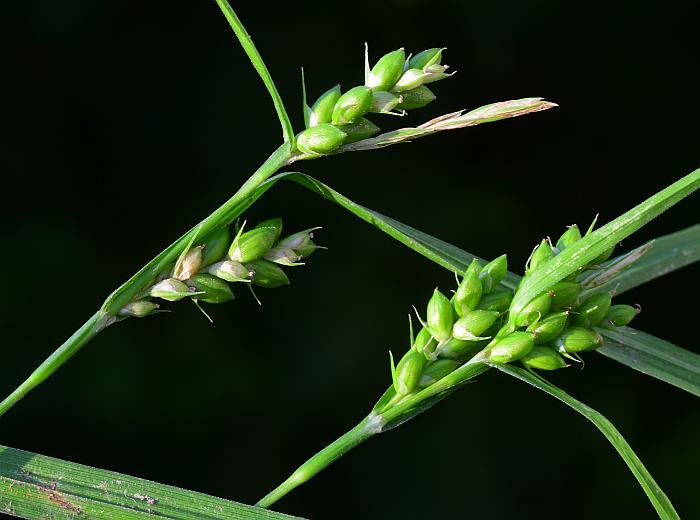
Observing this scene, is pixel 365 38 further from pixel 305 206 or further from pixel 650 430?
pixel 650 430

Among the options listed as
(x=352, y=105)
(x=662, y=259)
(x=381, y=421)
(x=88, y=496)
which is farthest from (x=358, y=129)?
(x=662, y=259)

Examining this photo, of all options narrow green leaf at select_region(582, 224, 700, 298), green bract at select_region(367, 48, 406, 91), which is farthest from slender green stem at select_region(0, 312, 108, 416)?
narrow green leaf at select_region(582, 224, 700, 298)

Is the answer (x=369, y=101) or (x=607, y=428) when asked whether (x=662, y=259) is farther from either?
(x=369, y=101)

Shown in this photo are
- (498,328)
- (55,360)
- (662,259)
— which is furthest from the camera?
(662,259)

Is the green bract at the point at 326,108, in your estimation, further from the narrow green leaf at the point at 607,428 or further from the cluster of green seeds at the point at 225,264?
the narrow green leaf at the point at 607,428

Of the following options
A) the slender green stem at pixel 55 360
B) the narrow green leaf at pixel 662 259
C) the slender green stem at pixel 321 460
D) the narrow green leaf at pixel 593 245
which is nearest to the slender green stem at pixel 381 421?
the slender green stem at pixel 321 460
